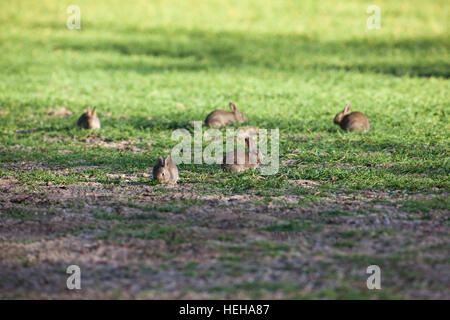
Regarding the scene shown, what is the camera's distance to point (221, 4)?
29125 millimetres

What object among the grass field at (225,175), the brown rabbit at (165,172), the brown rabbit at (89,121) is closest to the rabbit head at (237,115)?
the grass field at (225,175)

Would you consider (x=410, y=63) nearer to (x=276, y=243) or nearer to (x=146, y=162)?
(x=146, y=162)

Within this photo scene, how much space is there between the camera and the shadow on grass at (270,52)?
18891 mm

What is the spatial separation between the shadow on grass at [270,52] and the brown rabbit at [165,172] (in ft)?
34.6

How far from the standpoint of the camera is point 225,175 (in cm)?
877

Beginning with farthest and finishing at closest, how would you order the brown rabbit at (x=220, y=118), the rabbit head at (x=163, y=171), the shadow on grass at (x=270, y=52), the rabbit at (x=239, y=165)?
the shadow on grass at (x=270, y=52), the brown rabbit at (x=220, y=118), the rabbit at (x=239, y=165), the rabbit head at (x=163, y=171)

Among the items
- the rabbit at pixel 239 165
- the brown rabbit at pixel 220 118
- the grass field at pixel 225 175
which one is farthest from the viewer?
the brown rabbit at pixel 220 118

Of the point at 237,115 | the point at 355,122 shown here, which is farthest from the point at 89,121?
the point at 355,122

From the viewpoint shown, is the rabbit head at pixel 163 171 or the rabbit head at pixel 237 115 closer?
the rabbit head at pixel 163 171

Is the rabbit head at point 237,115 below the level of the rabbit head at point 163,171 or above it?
above

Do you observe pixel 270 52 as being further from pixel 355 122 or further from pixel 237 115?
pixel 355 122

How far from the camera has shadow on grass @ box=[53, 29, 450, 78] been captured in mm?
18891

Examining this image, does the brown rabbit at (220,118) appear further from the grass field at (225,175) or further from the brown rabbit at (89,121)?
the brown rabbit at (89,121)
